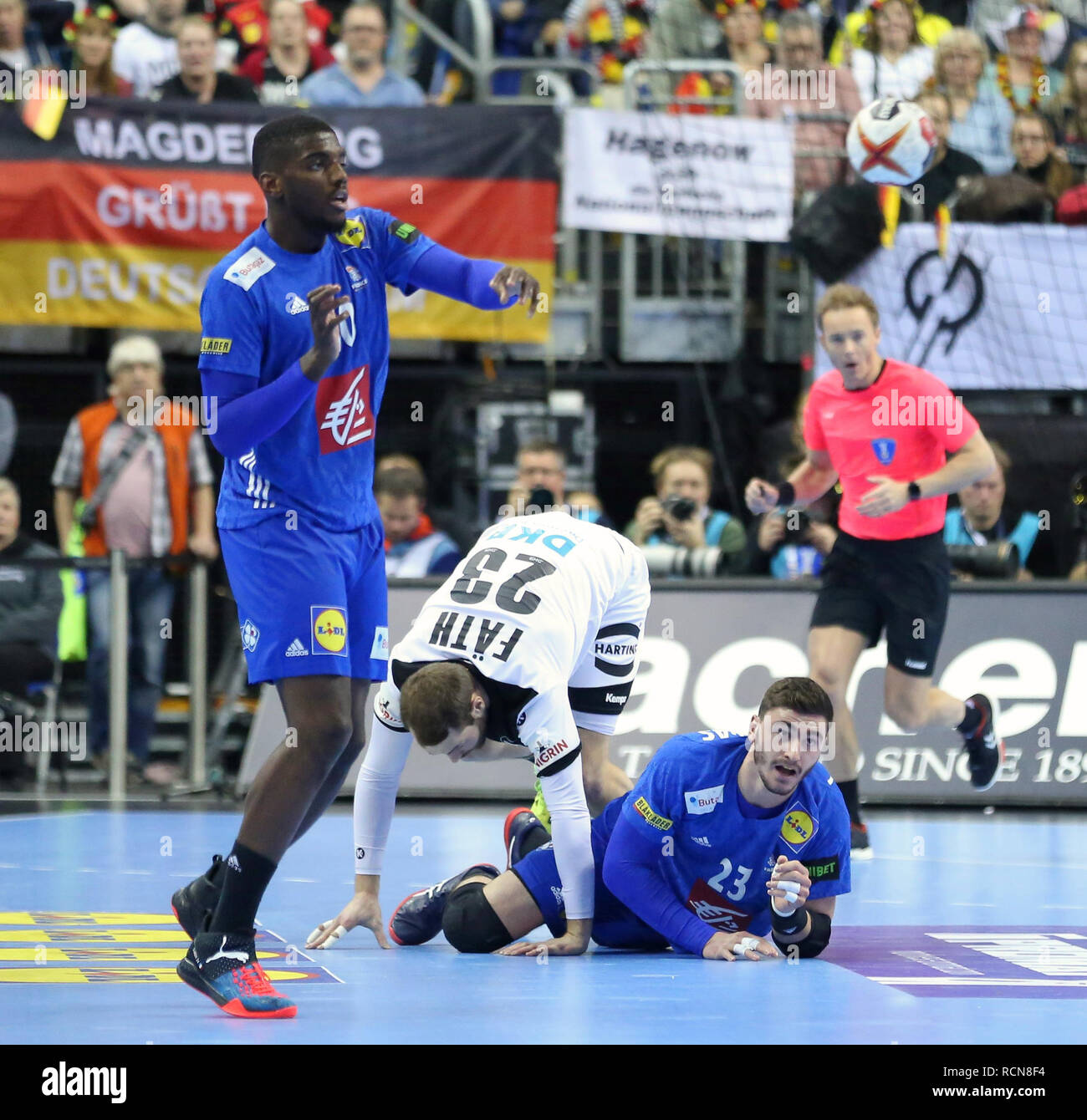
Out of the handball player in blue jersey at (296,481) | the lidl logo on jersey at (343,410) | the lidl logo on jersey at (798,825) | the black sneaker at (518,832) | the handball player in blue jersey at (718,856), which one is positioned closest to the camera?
the handball player in blue jersey at (296,481)

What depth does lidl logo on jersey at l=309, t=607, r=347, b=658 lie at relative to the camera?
514cm

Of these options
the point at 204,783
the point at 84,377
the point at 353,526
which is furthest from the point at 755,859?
the point at 84,377

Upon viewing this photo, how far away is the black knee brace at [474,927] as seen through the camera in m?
6.00

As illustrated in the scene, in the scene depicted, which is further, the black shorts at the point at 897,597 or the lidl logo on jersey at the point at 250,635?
the black shorts at the point at 897,597

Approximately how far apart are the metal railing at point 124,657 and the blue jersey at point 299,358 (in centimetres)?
521

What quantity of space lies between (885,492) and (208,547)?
449cm

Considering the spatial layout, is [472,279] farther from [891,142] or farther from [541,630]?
[891,142]

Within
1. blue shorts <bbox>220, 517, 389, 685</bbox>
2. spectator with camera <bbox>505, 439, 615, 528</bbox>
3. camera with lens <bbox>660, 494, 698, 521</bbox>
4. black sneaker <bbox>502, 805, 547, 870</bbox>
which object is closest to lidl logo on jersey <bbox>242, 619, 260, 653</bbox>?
blue shorts <bbox>220, 517, 389, 685</bbox>

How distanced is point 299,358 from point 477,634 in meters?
1.01

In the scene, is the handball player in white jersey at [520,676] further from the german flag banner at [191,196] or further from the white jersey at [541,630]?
Answer: the german flag banner at [191,196]

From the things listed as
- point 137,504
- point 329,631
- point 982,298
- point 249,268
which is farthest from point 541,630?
point 982,298

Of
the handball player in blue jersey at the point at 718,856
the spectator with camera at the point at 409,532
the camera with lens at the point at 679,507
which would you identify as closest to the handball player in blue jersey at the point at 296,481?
the handball player in blue jersey at the point at 718,856

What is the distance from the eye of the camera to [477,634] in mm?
5645
